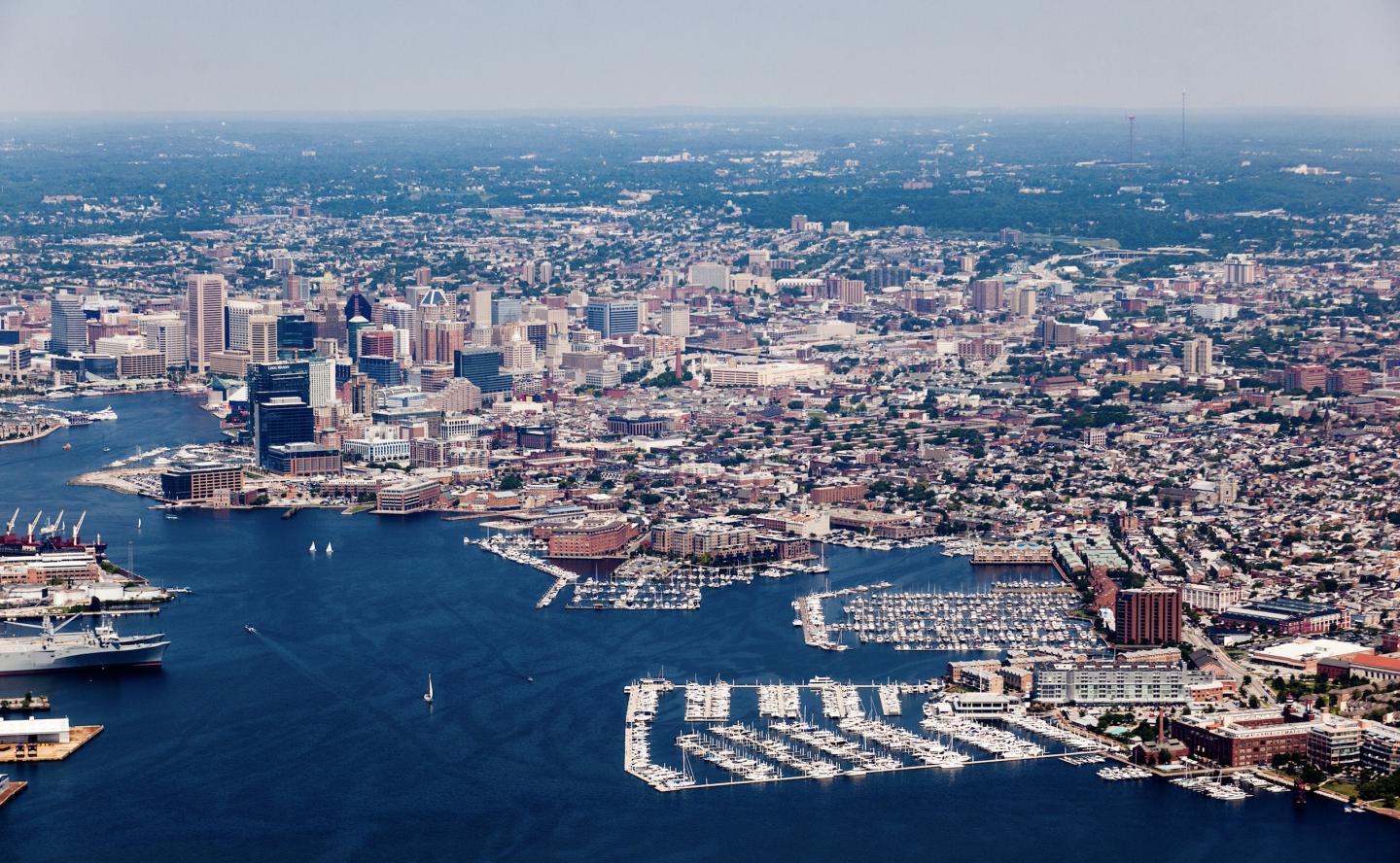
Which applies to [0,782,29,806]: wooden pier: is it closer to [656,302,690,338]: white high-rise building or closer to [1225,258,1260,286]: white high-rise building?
[656,302,690,338]: white high-rise building

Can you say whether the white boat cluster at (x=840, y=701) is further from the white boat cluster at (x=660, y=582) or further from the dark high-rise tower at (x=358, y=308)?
the dark high-rise tower at (x=358, y=308)

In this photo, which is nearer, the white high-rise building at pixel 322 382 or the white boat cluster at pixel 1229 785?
the white boat cluster at pixel 1229 785

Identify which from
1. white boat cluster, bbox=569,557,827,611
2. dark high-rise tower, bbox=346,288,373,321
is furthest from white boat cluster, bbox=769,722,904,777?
dark high-rise tower, bbox=346,288,373,321

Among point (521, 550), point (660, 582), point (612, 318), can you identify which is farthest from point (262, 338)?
point (660, 582)

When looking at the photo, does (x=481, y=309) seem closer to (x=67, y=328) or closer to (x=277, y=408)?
(x=67, y=328)

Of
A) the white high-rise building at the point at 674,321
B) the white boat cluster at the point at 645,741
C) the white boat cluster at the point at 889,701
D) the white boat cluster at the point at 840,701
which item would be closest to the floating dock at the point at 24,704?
the white boat cluster at the point at 645,741

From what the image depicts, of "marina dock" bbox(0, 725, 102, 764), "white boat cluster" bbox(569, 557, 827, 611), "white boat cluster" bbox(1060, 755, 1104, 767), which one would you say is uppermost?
"white boat cluster" bbox(569, 557, 827, 611)
